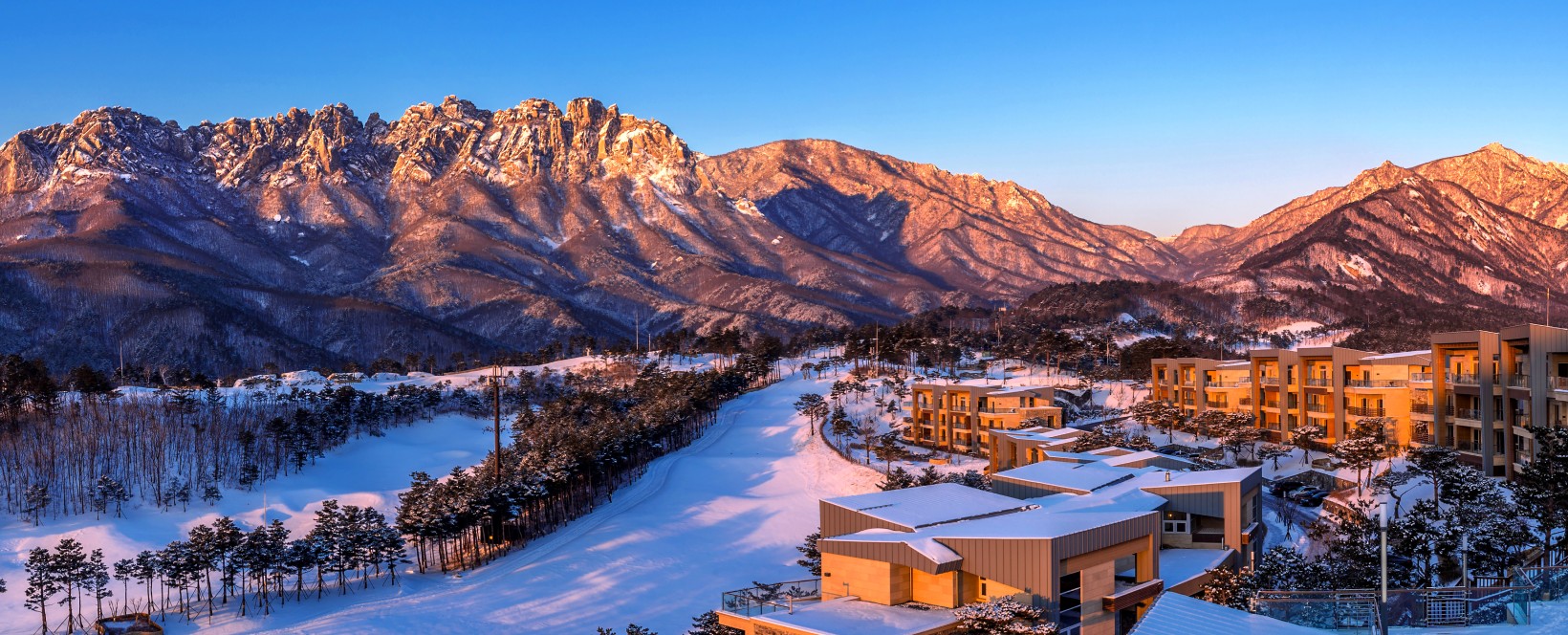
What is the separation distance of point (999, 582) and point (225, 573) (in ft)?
115

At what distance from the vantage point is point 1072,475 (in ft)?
112

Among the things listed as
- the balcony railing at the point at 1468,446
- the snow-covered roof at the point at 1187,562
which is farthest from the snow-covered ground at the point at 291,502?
the balcony railing at the point at 1468,446

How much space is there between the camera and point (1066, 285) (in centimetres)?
18475

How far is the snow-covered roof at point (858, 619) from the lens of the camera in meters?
20.0

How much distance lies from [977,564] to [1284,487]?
32907 millimetres

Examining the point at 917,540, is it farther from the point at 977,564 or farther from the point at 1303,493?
the point at 1303,493

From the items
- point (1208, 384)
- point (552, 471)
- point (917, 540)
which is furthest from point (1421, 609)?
point (1208, 384)

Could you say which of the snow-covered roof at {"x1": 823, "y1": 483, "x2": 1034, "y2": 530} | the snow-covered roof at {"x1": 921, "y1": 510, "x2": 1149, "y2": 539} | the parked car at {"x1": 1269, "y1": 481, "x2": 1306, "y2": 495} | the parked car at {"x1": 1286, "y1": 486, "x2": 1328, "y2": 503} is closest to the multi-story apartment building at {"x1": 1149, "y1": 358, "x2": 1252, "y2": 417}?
the parked car at {"x1": 1269, "y1": 481, "x2": 1306, "y2": 495}

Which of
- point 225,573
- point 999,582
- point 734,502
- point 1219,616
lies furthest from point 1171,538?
point 225,573

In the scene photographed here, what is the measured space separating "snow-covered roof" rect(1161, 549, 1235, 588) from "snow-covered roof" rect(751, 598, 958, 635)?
24.0ft

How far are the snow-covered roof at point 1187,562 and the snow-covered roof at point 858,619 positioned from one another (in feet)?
24.0

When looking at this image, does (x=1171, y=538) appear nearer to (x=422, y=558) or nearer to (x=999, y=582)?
(x=999, y=582)

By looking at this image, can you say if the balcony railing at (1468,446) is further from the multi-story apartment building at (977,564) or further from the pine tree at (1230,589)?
the pine tree at (1230,589)

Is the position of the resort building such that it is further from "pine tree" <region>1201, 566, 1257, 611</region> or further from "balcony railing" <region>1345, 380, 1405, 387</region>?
"pine tree" <region>1201, 566, 1257, 611</region>
